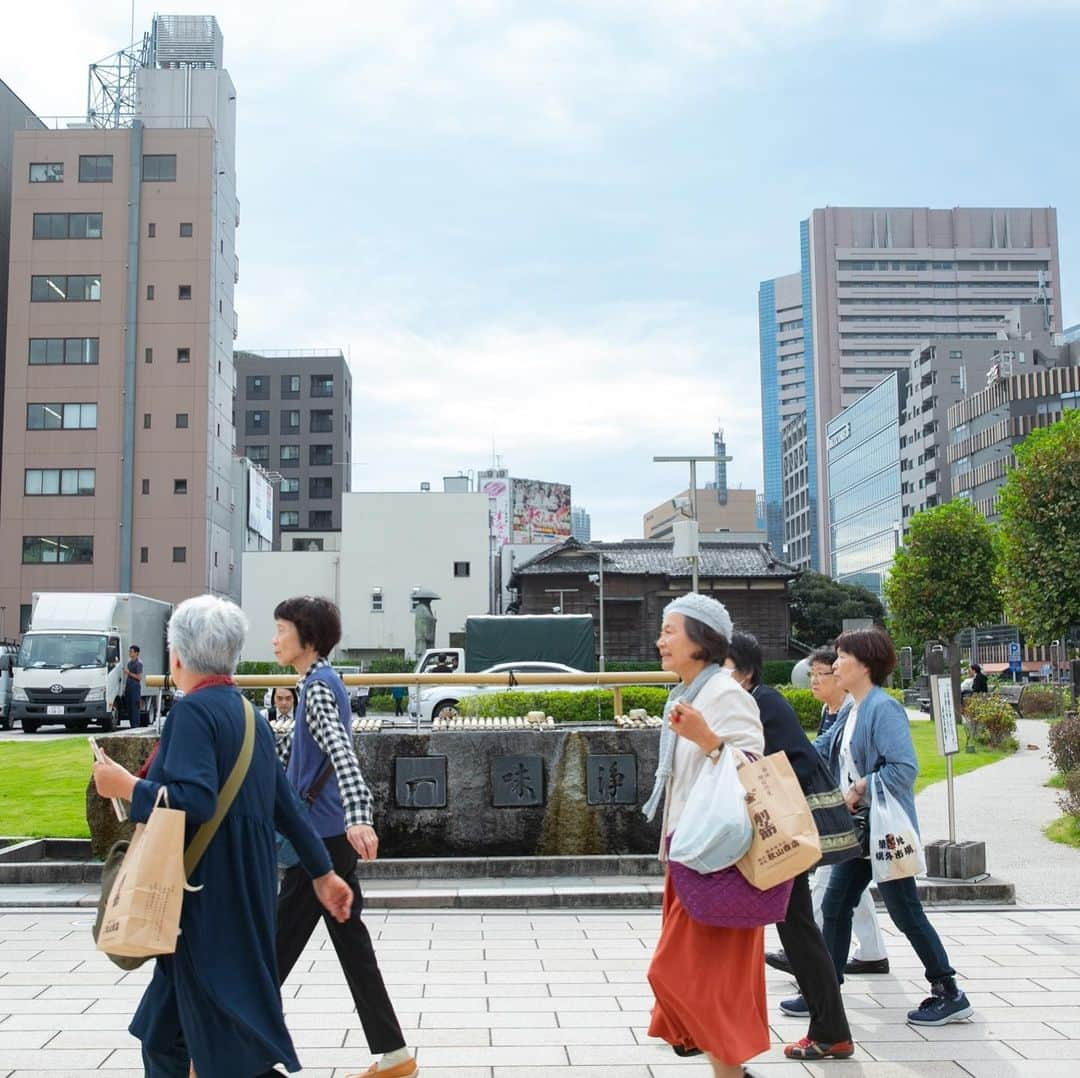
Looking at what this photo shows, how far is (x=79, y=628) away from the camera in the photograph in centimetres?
2819

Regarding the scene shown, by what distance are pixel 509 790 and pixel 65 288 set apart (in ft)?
160

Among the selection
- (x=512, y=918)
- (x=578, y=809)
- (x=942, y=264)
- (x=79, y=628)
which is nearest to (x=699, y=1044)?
(x=512, y=918)

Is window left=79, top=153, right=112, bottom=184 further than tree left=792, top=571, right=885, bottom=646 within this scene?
No

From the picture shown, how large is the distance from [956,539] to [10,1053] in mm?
39745

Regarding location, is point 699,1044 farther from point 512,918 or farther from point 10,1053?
point 512,918

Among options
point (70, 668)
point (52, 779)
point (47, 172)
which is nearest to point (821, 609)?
point (47, 172)

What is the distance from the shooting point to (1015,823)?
1198 cm

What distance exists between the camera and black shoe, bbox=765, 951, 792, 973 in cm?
595

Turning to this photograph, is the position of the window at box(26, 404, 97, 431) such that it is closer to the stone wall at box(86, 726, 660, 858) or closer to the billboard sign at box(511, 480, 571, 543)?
the billboard sign at box(511, 480, 571, 543)

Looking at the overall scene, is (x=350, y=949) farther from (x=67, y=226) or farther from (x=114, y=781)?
(x=67, y=226)

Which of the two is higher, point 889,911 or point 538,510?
point 538,510

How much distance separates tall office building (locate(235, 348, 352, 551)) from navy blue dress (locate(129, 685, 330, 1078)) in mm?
89003

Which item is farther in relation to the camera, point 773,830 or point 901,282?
point 901,282

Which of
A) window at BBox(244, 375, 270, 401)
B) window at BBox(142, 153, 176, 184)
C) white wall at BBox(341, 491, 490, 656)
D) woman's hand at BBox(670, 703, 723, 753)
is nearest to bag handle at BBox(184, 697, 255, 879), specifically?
woman's hand at BBox(670, 703, 723, 753)
